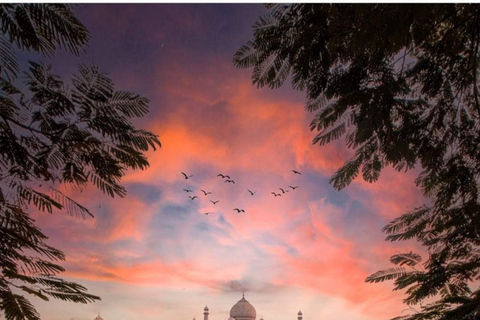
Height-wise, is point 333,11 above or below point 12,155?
above

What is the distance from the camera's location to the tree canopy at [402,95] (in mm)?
2543

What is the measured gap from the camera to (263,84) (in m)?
2.96

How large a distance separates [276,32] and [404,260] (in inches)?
95.8

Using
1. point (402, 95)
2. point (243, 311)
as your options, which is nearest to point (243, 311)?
point (243, 311)

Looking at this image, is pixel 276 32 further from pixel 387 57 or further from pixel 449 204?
pixel 449 204

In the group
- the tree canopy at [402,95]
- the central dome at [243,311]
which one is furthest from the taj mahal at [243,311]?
the tree canopy at [402,95]

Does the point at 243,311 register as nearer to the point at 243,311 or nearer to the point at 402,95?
the point at 243,311

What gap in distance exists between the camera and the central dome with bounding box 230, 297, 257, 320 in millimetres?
40156

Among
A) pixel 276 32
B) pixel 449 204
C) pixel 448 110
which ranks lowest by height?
pixel 449 204

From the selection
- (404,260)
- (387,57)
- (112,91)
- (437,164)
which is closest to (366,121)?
(387,57)

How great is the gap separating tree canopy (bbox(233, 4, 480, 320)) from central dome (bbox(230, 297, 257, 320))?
40.3 meters

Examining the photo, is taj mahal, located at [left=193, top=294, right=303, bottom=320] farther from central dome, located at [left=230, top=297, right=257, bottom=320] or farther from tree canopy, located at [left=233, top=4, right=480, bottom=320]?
tree canopy, located at [left=233, top=4, right=480, bottom=320]

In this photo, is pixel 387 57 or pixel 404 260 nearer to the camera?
pixel 387 57

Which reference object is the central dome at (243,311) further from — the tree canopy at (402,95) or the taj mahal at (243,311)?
the tree canopy at (402,95)
